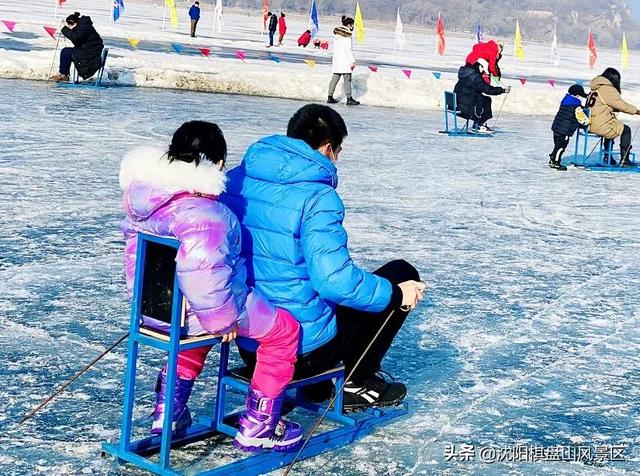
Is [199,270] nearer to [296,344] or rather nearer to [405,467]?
[296,344]

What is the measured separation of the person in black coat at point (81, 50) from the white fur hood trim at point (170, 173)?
1431cm

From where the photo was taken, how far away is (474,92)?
14984 mm

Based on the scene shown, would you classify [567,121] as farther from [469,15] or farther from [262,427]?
[469,15]

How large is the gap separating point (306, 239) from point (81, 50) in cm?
1484

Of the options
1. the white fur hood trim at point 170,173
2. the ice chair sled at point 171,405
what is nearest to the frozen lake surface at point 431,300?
the ice chair sled at point 171,405

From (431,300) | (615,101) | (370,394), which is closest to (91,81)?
(615,101)

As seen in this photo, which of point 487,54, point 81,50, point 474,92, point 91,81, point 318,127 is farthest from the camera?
point 91,81

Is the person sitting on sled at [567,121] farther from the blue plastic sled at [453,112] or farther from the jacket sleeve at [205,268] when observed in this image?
the jacket sleeve at [205,268]

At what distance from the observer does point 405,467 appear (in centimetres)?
375

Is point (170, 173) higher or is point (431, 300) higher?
point (170, 173)

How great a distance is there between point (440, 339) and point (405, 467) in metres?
1.69

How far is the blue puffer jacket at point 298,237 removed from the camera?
3.43 meters

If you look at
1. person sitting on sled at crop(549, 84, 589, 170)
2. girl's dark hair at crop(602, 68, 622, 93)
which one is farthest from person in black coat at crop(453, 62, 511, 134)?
girl's dark hair at crop(602, 68, 622, 93)

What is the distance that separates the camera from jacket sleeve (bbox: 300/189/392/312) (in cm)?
341
